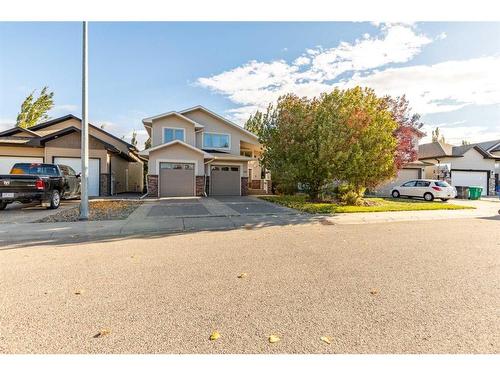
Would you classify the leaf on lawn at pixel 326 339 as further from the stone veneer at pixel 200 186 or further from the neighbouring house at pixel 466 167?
the neighbouring house at pixel 466 167

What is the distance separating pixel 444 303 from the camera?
3.55m

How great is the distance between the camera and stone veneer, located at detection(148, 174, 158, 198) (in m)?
18.3

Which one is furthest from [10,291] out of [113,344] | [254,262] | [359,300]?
[359,300]

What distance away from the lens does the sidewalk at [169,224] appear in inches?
299

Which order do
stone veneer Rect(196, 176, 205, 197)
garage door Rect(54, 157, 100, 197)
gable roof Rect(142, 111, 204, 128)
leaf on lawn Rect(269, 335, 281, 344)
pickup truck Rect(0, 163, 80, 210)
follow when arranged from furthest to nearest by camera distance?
gable roof Rect(142, 111, 204, 128), stone veneer Rect(196, 176, 205, 197), garage door Rect(54, 157, 100, 197), pickup truck Rect(0, 163, 80, 210), leaf on lawn Rect(269, 335, 281, 344)

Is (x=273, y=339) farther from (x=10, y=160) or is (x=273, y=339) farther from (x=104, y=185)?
(x=10, y=160)

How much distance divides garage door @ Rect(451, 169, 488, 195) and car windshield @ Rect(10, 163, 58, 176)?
3150cm

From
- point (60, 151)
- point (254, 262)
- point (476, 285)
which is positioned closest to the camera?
→ point (476, 285)

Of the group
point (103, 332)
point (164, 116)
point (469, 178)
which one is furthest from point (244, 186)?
point (469, 178)

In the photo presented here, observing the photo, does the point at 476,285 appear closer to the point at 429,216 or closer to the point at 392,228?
the point at 392,228

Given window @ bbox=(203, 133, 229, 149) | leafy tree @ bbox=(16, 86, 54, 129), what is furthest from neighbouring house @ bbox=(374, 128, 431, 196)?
leafy tree @ bbox=(16, 86, 54, 129)

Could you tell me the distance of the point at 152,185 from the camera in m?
18.4

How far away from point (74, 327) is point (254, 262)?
9.92ft

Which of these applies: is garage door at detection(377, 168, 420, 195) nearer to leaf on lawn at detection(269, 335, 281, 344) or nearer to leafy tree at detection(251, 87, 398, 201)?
leafy tree at detection(251, 87, 398, 201)
